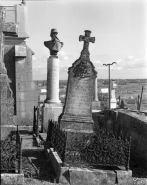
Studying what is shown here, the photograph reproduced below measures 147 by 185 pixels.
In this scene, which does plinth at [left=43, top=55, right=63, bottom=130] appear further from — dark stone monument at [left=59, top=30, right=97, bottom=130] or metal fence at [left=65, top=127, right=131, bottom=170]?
metal fence at [left=65, top=127, right=131, bottom=170]

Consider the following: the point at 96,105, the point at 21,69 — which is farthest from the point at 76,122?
the point at 96,105

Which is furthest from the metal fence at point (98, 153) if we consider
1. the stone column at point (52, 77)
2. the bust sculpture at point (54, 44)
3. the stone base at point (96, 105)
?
the stone base at point (96, 105)

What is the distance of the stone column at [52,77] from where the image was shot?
11578mm

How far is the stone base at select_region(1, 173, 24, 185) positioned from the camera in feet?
15.0

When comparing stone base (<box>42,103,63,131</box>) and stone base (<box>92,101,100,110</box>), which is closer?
stone base (<box>42,103,63,131</box>)

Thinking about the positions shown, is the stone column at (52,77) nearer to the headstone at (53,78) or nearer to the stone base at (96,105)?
the headstone at (53,78)

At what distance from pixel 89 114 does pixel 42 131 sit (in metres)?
3.69

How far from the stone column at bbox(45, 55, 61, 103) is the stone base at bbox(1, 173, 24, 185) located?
7.09 meters

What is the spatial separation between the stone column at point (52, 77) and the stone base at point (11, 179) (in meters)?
7.09

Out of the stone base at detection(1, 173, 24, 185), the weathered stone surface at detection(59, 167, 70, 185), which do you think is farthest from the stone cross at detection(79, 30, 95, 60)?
the stone base at detection(1, 173, 24, 185)

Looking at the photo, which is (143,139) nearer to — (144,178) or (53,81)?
(144,178)

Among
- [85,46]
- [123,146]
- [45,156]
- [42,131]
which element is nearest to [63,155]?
[123,146]

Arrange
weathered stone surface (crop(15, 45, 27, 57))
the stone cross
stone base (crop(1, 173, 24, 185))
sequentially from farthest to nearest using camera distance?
1. weathered stone surface (crop(15, 45, 27, 57))
2. the stone cross
3. stone base (crop(1, 173, 24, 185))

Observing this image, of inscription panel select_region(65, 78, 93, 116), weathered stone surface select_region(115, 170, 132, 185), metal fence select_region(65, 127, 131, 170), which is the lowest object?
weathered stone surface select_region(115, 170, 132, 185)
